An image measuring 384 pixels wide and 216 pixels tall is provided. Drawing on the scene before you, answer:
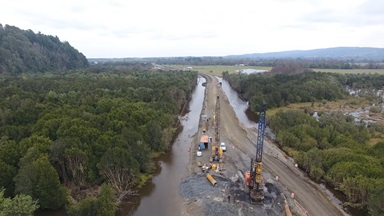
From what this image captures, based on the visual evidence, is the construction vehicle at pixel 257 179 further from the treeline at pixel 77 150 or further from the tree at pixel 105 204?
the tree at pixel 105 204

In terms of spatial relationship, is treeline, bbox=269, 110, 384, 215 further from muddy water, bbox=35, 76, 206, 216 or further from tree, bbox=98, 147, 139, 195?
tree, bbox=98, 147, 139, 195

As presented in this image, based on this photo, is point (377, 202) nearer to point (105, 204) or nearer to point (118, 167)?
point (105, 204)

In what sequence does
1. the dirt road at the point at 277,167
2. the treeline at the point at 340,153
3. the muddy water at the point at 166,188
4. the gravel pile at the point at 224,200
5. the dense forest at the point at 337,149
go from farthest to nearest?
the muddy water at the point at 166,188 → the dirt road at the point at 277,167 → the dense forest at the point at 337,149 → the treeline at the point at 340,153 → the gravel pile at the point at 224,200

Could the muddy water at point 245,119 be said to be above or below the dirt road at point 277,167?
below

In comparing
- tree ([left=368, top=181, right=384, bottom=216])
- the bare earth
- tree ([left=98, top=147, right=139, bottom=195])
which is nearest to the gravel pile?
the bare earth

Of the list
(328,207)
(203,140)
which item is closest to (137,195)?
(203,140)

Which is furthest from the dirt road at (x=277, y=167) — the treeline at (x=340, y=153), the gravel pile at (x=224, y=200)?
the gravel pile at (x=224, y=200)
